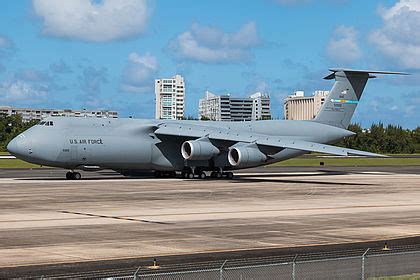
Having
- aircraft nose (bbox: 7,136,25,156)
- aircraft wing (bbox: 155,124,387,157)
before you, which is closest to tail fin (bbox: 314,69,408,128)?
aircraft wing (bbox: 155,124,387,157)

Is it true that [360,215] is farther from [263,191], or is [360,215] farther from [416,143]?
[416,143]

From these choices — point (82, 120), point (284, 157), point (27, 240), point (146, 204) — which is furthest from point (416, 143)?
point (27, 240)

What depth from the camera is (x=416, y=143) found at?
6614 inches

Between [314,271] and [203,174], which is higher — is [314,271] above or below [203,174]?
below

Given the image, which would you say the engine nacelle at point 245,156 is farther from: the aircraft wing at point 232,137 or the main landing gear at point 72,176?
the main landing gear at point 72,176

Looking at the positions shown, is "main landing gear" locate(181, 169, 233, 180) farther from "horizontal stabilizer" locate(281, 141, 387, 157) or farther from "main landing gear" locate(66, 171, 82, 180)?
"main landing gear" locate(66, 171, 82, 180)

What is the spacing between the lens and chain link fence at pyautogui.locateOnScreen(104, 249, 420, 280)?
47.3ft

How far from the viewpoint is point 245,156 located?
172 ft

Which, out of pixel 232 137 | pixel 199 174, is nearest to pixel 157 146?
pixel 199 174

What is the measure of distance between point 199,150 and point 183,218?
79.5 ft

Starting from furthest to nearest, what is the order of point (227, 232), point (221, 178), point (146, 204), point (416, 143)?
point (416, 143), point (221, 178), point (146, 204), point (227, 232)

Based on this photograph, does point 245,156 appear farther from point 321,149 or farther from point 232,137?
point 321,149

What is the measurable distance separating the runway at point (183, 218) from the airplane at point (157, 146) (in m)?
3.09

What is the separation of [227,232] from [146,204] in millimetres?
10270
